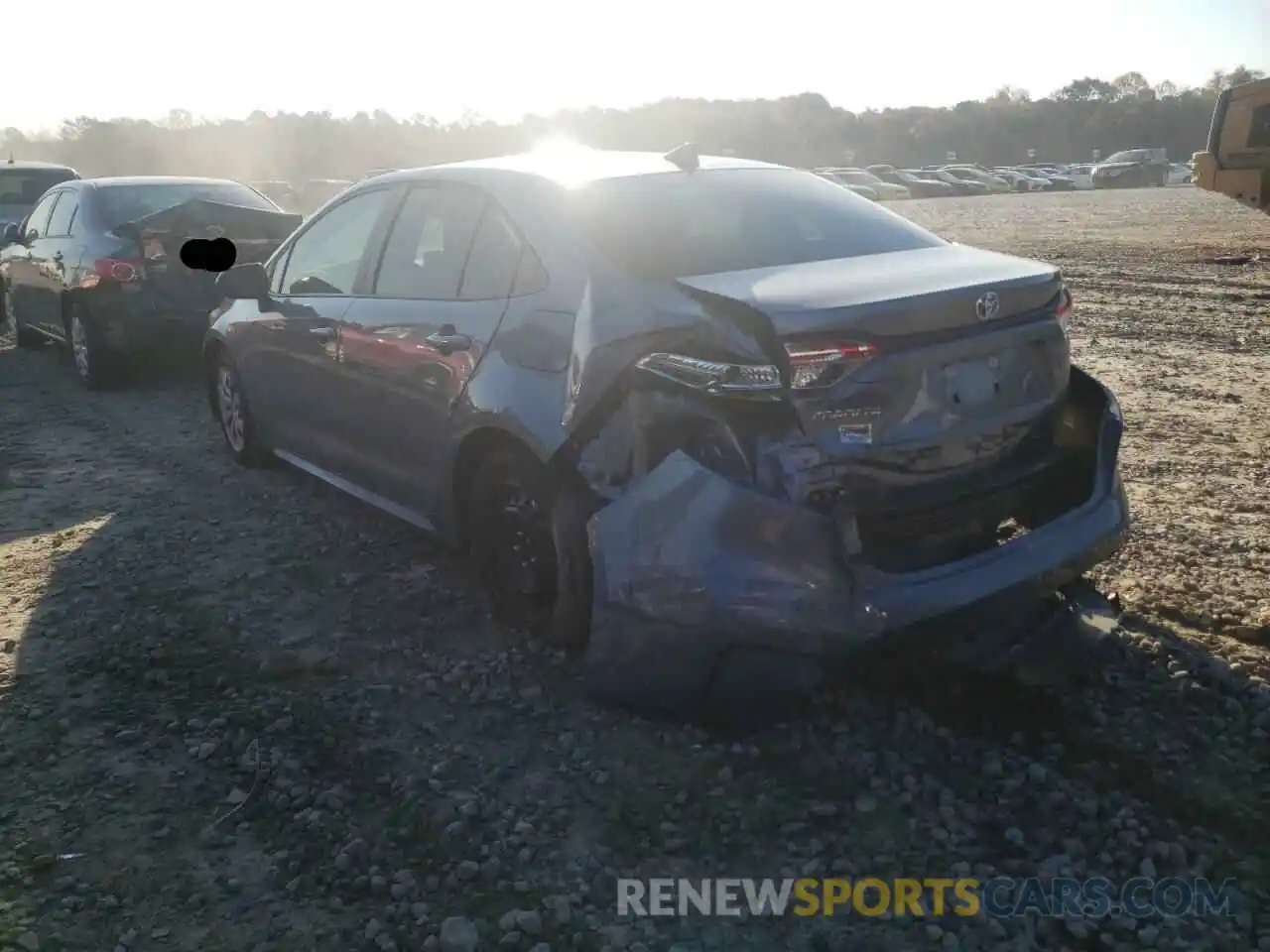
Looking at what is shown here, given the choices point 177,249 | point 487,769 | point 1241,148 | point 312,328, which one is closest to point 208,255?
point 177,249

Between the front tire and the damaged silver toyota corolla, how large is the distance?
1.82m

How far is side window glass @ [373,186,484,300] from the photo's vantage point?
4523 millimetres

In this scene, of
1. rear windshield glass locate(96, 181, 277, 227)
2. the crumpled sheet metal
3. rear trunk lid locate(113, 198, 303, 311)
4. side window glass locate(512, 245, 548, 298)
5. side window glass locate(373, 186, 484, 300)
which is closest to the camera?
the crumpled sheet metal

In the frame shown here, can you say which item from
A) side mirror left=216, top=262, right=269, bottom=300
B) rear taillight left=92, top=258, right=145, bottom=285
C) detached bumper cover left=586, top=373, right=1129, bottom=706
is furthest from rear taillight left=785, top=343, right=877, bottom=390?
rear taillight left=92, top=258, right=145, bottom=285

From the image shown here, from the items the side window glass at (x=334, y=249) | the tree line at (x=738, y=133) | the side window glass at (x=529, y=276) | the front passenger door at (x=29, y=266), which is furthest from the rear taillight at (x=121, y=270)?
the tree line at (x=738, y=133)

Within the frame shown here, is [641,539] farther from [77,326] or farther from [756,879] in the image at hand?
[77,326]

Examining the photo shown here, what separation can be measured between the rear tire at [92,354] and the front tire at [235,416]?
2660 mm

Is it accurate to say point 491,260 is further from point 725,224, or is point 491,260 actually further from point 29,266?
point 29,266

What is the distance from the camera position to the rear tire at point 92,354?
9086 millimetres

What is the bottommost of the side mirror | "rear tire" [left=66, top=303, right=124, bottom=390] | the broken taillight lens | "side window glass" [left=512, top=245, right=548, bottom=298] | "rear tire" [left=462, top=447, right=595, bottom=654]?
"rear tire" [left=66, top=303, right=124, bottom=390]

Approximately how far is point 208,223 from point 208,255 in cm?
24

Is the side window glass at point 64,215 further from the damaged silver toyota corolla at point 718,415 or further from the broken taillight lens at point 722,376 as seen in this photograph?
the broken taillight lens at point 722,376

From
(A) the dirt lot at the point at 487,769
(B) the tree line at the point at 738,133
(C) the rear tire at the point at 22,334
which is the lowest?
(B) the tree line at the point at 738,133

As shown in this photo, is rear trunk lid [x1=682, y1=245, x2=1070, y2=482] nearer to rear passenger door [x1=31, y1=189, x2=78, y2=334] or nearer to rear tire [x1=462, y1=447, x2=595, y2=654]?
rear tire [x1=462, y1=447, x2=595, y2=654]
